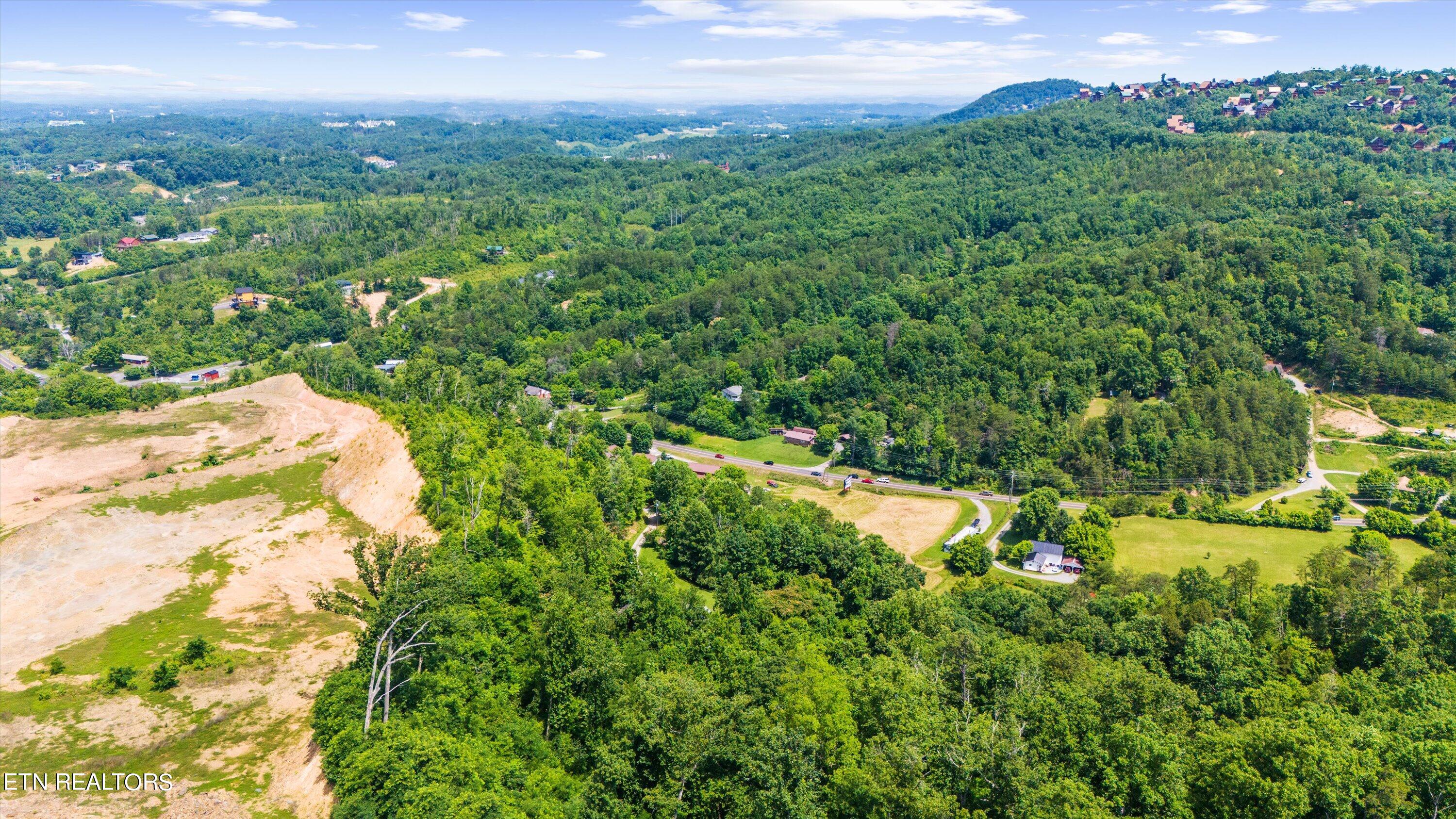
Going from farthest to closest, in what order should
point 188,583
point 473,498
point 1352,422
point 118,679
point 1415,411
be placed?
point 1352,422 → point 1415,411 → point 473,498 → point 188,583 → point 118,679

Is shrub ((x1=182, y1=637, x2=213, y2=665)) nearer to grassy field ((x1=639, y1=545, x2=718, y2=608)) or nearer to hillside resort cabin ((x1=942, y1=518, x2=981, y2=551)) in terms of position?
grassy field ((x1=639, y1=545, x2=718, y2=608))

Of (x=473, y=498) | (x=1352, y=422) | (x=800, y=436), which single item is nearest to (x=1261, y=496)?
(x=1352, y=422)

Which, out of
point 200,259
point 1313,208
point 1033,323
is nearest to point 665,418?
point 1033,323

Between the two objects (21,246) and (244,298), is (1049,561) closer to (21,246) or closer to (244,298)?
(244,298)

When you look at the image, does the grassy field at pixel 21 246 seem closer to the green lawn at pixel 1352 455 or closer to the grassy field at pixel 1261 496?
the grassy field at pixel 1261 496

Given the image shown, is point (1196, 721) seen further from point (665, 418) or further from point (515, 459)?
point (665, 418)

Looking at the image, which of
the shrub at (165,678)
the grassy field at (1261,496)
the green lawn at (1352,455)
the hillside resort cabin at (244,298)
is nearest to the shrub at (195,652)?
the shrub at (165,678)

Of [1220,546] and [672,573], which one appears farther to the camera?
[1220,546]
